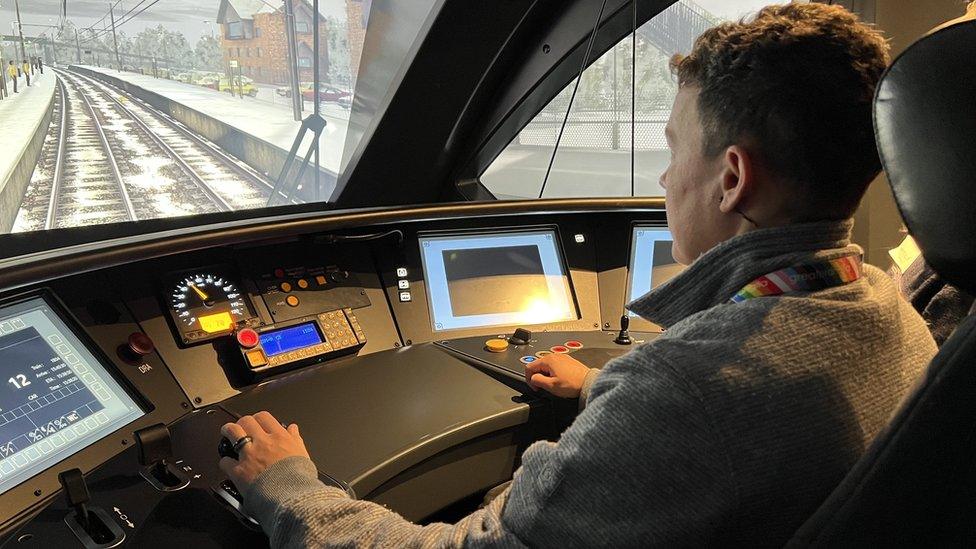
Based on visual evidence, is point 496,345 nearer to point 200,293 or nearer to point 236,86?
point 200,293

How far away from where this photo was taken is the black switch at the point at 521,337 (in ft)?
6.13

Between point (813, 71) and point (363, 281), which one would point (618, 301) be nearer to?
point (363, 281)

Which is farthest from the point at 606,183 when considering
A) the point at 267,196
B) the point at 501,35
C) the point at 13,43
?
the point at 13,43

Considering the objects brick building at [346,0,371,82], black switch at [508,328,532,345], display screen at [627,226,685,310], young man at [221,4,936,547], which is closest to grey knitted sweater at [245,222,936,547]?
young man at [221,4,936,547]

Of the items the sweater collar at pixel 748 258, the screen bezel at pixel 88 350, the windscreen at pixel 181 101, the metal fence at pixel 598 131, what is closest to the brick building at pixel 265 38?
the windscreen at pixel 181 101

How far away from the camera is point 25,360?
3.97ft

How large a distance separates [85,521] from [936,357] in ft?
3.55

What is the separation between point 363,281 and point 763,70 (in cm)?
125

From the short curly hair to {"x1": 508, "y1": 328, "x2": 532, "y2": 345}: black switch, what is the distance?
1.05 m

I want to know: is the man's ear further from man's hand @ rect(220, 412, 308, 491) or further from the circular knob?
the circular knob

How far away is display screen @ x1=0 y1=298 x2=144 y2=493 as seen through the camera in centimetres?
115

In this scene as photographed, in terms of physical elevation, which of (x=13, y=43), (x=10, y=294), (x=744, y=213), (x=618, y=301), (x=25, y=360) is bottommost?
(x=618, y=301)

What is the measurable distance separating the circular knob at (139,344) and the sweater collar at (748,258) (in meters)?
1.02

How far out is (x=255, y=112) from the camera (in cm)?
218
